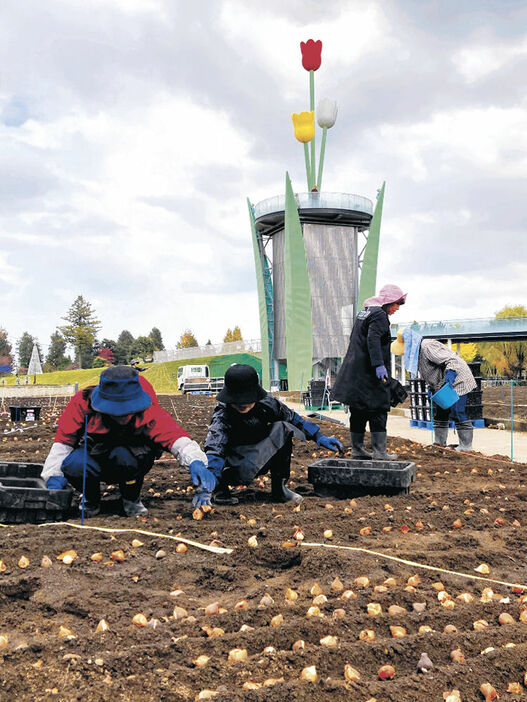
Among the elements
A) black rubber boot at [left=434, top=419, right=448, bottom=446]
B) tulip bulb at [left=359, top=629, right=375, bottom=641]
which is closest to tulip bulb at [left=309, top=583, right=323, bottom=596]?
tulip bulb at [left=359, top=629, right=375, bottom=641]

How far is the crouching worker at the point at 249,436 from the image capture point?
→ 3.93 meters

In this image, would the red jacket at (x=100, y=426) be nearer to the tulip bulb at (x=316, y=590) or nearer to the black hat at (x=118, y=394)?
the black hat at (x=118, y=394)

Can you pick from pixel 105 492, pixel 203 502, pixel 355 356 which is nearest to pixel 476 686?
pixel 203 502

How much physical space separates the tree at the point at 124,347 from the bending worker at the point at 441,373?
196ft

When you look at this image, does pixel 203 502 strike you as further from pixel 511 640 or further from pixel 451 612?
pixel 511 640

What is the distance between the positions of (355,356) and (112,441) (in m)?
2.96

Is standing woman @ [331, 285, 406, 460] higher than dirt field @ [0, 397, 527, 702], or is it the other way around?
standing woman @ [331, 285, 406, 460]

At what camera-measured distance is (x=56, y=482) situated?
3631 mm

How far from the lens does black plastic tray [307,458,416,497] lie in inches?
166

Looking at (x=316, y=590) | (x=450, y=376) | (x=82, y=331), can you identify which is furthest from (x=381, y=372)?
(x=82, y=331)

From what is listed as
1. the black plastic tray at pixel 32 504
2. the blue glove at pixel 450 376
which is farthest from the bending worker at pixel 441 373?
Result: the black plastic tray at pixel 32 504

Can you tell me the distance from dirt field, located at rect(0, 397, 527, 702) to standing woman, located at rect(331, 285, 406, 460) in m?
1.87

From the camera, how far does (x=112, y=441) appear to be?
3.77 metres

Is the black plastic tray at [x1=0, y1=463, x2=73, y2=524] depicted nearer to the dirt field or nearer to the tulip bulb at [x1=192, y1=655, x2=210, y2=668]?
the dirt field
